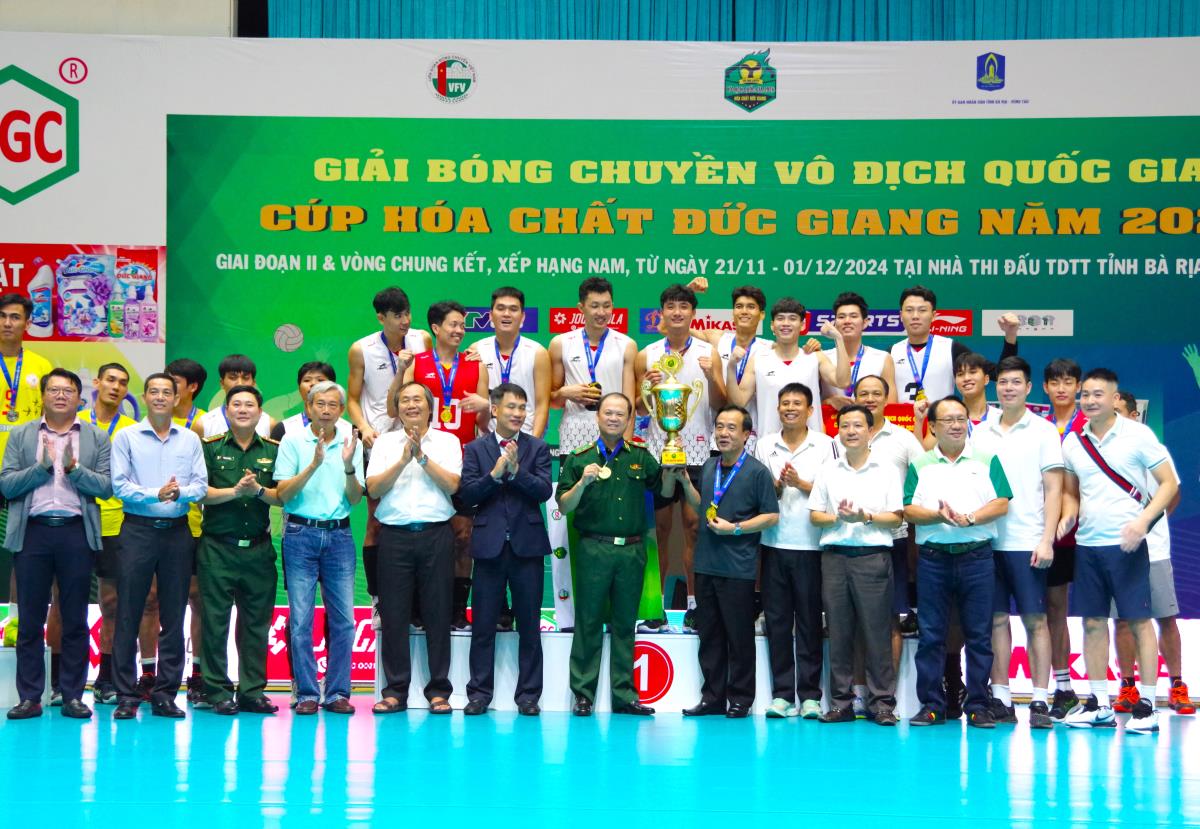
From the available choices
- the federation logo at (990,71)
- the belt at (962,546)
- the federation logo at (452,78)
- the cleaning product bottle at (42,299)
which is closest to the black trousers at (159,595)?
the cleaning product bottle at (42,299)

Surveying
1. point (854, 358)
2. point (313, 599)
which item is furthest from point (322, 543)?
point (854, 358)

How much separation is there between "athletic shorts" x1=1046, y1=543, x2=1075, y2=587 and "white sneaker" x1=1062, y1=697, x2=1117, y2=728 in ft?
2.31

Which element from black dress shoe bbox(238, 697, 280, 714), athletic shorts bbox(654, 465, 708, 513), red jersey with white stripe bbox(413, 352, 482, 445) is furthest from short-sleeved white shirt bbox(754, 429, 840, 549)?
black dress shoe bbox(238, 697, 280, 714)

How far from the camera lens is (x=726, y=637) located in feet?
24.0

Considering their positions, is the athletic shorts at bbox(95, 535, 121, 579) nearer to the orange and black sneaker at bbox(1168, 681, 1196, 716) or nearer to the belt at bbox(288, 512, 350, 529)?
the belt at bbox(288, 512, 350, 529)

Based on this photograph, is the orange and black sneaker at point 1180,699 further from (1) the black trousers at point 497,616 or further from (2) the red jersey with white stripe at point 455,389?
(2) the red jersey with white stripe at point 455,389

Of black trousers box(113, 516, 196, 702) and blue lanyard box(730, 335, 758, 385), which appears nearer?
black trousers box(113, 516, 196, 702)

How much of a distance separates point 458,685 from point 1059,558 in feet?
11.1

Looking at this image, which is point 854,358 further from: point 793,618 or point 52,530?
point 52,530

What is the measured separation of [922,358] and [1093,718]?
2.18m

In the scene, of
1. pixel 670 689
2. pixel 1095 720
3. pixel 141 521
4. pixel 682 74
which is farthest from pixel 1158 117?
pixel 141 521

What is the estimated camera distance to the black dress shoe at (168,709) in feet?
22.7

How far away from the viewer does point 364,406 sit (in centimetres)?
792

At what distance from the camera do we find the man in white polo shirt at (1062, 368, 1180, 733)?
22.7 ft
